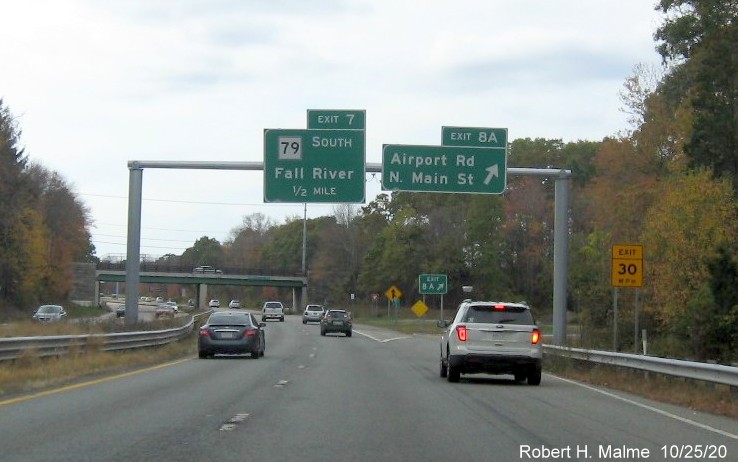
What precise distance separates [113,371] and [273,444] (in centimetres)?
1305

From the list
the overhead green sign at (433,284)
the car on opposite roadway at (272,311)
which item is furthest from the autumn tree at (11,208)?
the overhead green sign at (433,284)

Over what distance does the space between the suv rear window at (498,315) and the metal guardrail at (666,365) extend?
2281 millimetres

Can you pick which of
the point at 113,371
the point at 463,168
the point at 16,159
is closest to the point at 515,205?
the point at 16,159

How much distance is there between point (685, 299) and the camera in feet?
118

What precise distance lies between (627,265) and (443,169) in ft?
22.9

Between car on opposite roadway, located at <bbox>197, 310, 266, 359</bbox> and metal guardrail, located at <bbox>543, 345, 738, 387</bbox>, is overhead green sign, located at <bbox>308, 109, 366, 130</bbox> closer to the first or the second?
car on opposite roadway, located at <bbox>197, 310, 266, 359</bbox>

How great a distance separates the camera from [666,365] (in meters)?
19.0

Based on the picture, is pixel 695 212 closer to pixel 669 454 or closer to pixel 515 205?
pixel 669 454

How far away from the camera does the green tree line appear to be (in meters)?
36.7

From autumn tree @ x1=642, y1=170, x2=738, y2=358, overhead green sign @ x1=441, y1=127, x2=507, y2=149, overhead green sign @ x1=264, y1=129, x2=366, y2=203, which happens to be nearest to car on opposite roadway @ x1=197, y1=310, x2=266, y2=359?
overhead green sign @ x1=264, y1=129, x2=366, y2=203

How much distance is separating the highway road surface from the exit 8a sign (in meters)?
4.36

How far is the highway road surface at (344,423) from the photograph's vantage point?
1085cm

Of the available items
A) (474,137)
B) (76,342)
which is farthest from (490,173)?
(76,342)

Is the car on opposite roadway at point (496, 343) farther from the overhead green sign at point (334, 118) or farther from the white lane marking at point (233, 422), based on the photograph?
the overhead green sign at point (334, 118)
